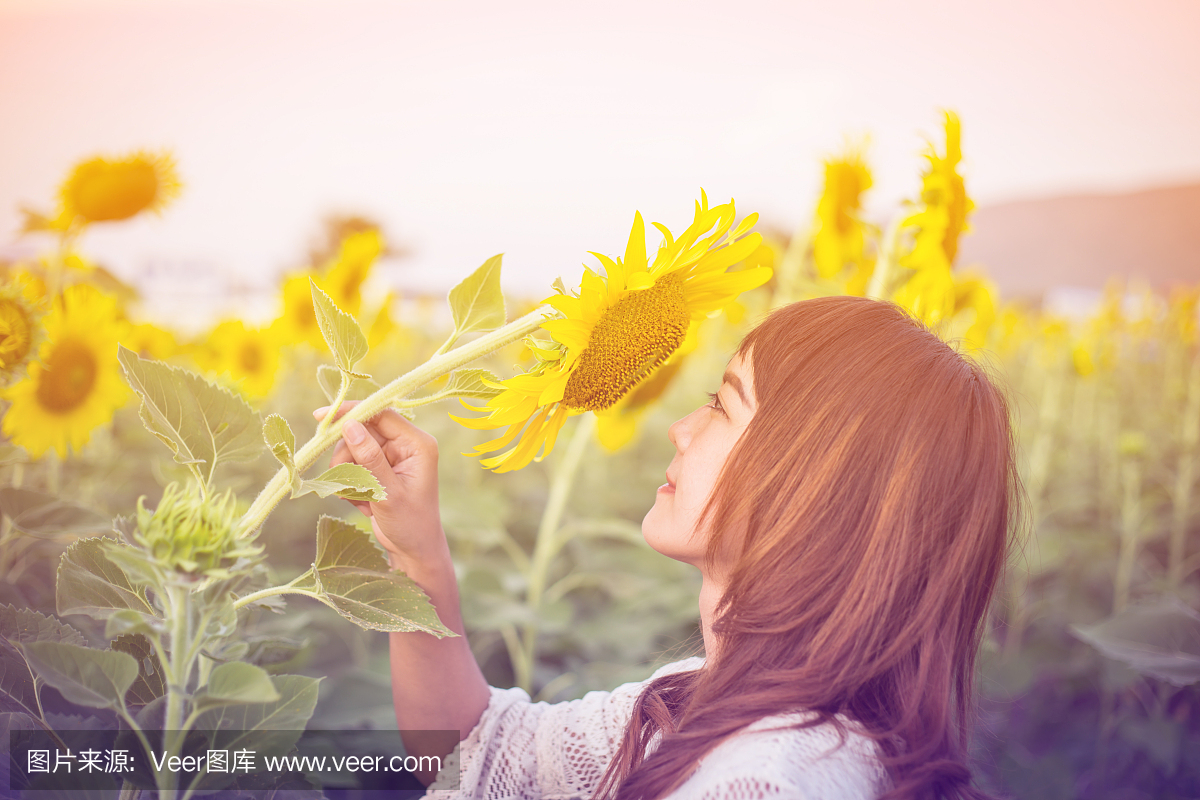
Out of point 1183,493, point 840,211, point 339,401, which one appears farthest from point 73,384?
point 1183,493

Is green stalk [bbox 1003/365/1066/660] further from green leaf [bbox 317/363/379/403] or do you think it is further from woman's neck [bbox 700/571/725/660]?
green leaf [bbox 317/363/379/403]

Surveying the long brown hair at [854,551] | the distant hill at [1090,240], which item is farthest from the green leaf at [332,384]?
the distant hill at [1090,240]

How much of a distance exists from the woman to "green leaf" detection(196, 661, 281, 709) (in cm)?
24

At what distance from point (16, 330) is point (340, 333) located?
0.43 m

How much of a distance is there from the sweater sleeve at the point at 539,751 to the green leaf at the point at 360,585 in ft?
1.60

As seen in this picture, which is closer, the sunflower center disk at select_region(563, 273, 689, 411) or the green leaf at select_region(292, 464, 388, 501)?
the green leaf at select_region(292, 464, 388, 501)

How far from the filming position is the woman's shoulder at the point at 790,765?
695mm

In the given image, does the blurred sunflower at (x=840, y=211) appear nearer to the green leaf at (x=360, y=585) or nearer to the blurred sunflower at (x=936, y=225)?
the blurred sunflower at (x=936, y=225)

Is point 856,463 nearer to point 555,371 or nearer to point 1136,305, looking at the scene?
point 555,371

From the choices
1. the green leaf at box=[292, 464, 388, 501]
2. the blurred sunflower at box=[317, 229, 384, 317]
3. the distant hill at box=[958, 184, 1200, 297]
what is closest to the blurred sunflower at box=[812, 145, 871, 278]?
the blurred sunflower at box=[317, 229, 384, 317]

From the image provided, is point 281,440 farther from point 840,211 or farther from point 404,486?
point 840,211

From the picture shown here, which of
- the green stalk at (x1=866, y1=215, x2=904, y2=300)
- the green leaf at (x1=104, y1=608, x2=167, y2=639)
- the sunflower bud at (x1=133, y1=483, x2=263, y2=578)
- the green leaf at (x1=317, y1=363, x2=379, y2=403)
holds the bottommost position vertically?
the green leaf at (x1=104, y1=608, x2=167, y2=639)

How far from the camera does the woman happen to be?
80 centimetres

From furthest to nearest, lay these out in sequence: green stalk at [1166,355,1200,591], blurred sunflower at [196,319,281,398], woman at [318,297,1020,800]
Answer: green stalk at [1166,355,1200,591] → blurred sunflower at [196,319,281,398] → woman at [318,297,1020,800]
